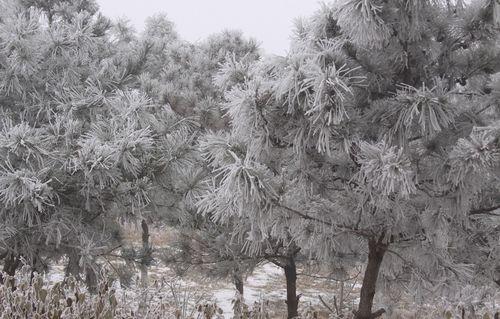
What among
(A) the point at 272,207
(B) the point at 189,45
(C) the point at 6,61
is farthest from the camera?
(B) the point at 189,45

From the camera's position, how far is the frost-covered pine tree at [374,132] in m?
2.62

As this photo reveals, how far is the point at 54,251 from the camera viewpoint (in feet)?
17.3

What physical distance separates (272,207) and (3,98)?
3.59 metres

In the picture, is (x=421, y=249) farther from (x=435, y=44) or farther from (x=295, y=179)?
(x=435, y=44)

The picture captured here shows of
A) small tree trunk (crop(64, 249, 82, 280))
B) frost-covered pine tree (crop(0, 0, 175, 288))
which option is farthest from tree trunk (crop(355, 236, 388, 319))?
small tree trunk (crop(64, 249, 82, 280))

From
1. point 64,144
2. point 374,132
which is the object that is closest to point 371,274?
point 374,132

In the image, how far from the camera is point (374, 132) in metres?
2.96

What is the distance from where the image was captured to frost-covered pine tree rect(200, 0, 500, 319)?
2621mm

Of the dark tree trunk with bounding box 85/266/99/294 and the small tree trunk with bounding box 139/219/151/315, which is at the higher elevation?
the small tree trunk with bounding box 139/219/151/315

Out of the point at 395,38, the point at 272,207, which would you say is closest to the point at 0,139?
the point at 272,207

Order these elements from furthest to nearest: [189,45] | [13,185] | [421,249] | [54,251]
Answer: [189,45] < [54,251] < [13,185] < [421,249]

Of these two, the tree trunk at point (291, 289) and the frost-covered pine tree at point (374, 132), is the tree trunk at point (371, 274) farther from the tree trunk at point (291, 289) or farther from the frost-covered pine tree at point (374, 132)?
the tree trunk at point (291, 289)

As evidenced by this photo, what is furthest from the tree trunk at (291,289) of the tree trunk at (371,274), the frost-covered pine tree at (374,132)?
the frost-covered pine tree at (374,132)

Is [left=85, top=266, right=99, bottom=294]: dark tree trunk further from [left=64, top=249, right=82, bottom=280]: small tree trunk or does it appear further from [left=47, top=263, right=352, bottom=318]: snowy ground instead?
[left=47, top=263, right=352, bottom=318]: snowy ground
